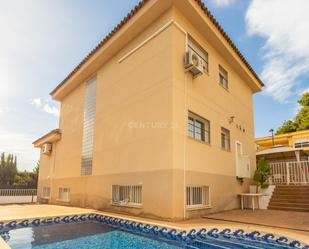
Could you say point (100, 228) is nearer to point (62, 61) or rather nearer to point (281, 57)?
point (62, 61)

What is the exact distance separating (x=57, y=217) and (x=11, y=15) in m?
8.74

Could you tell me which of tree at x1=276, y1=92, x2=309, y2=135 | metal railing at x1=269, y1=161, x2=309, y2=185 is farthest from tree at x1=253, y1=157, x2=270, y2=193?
tree at x1=276, y1=92, x2=309, y2=135

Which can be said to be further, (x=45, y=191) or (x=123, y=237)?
(x=45, y=191)

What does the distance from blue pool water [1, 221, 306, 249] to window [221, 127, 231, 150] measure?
6.01 metres

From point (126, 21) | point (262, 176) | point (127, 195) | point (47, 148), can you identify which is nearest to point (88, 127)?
point (127, 195)

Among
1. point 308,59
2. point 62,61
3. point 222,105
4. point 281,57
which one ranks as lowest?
point 222,105

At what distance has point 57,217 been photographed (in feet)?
30.2

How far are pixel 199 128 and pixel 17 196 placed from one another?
17261mm

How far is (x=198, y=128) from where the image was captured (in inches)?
414

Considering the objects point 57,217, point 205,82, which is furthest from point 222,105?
point 57,217

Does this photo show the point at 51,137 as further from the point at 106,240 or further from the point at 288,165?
the point at 288,165

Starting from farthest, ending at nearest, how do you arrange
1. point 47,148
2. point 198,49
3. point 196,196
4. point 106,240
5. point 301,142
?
point 301,142, point 47,148, point 198,49, point 196,196, point 106,240

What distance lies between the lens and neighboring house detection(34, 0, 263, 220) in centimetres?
884

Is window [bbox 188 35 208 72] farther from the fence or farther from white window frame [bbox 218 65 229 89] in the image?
the fence
